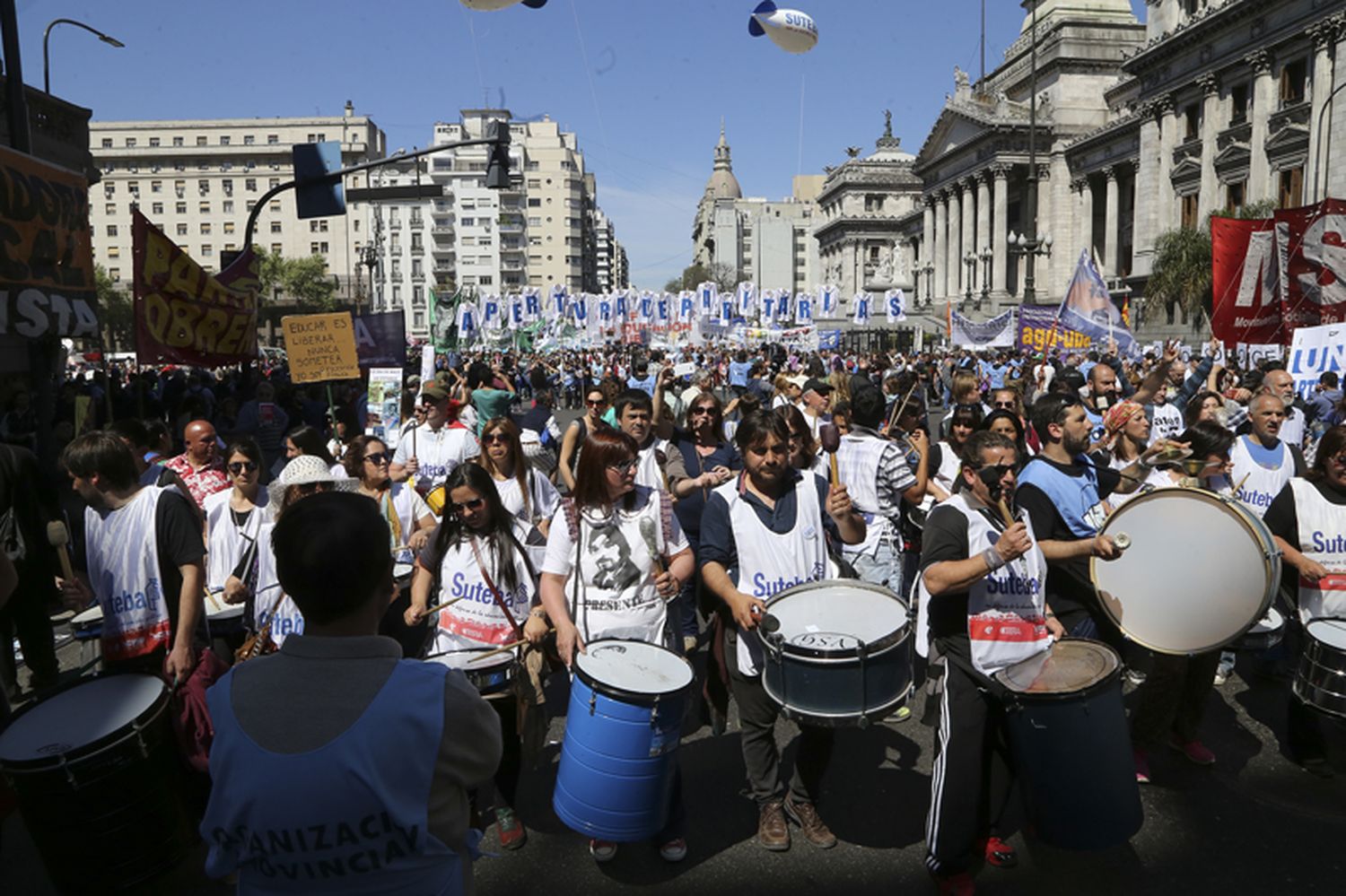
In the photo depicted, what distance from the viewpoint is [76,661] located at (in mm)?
6770

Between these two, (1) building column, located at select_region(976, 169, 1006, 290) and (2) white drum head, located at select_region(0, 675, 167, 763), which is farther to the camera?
(1) building column, located at select_region(976, 169, 1006, 290)

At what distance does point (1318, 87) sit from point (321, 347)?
1393 inches

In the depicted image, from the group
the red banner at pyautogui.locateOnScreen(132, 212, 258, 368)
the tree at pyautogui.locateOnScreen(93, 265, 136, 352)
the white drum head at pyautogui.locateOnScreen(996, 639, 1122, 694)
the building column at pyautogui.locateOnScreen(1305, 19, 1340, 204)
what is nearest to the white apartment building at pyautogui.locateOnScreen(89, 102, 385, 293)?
the tree at pyautogui.locateOnScreen(93, 265, 136, 352)

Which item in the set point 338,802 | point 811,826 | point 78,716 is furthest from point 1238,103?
point 338,802

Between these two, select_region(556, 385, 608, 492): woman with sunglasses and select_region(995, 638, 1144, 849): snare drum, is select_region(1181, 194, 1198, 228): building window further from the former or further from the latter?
select_region(995, 638, 1144, 849): snare drum

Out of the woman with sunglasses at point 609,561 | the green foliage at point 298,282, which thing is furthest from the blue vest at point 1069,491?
the green foliage at point 298,282

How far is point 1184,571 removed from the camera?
396 centimetres

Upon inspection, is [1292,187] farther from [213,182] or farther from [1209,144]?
[213,182]

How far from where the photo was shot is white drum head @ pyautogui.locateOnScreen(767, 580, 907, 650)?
3.63 m

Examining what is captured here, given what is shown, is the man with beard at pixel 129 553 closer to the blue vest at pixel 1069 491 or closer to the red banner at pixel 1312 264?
the blue vest at pixel 1069 491

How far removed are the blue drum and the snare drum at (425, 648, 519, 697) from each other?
1.07 ft

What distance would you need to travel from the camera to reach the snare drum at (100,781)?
3.14 metres

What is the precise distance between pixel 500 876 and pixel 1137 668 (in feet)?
11.0

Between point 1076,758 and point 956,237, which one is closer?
point 1076,758
